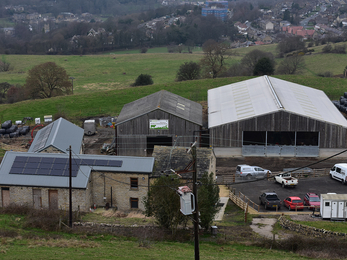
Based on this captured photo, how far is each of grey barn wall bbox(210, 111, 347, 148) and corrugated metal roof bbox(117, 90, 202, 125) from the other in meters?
3.33

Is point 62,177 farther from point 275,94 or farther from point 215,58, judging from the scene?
point 215,58

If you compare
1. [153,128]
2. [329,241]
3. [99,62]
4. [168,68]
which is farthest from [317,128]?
[99,62]

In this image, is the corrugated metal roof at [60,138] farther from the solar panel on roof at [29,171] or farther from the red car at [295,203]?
the red car at [295,203]

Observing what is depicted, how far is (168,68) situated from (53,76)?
56763 millimetres

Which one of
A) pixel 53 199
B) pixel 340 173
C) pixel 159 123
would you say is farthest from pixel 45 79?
pixel 340 173

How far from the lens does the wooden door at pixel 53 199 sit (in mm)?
36781

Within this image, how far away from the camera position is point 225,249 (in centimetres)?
2892

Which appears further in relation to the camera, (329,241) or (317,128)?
(317,128)

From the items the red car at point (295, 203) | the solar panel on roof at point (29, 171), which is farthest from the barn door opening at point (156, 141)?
the red car at point (295, 203)

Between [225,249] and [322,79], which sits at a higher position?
[322,79]

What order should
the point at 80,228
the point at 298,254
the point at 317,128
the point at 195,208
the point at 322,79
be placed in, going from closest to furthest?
the point at 195,208 → the point at 298,254 → the point at 80,228 → the point at 317,128 → the point at 322,79

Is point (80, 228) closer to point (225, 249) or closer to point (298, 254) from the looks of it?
point (225, 249)

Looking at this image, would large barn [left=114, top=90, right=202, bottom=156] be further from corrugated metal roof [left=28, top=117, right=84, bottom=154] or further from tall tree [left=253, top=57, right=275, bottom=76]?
tall tree [left=253, top=57, right=275, bottom=76]

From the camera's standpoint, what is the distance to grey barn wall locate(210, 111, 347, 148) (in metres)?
52.9
